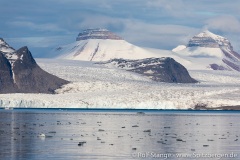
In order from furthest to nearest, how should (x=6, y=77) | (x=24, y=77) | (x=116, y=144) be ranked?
(x=24, y=77) → (x=6, y=77) → (x=116, y=144)

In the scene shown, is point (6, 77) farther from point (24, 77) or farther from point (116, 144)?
point (116, 144)

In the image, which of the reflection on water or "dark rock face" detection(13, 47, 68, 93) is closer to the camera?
the reflection on water

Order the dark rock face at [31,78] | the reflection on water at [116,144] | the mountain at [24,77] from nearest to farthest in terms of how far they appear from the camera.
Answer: the reflection on water at [116,144] < the dark rock face at [31,78] < the mountain at [24,77]

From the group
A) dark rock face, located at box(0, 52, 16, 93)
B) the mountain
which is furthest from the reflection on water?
dark rock face, located at box(0, 52, 16, 93)

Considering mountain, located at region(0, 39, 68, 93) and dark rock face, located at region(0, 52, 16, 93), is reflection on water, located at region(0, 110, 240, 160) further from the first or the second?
dark rock face, located at region(0, 52, 16, 93)

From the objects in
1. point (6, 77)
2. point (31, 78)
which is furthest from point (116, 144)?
point (31, 78)

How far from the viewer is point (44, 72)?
18225 centimetres

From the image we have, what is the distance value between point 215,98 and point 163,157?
332 feet

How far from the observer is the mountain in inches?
6870

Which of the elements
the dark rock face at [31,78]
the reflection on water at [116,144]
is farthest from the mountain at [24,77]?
the reflection on water at [116,144]

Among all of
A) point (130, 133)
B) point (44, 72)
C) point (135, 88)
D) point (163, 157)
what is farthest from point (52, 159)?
point (44, 72)

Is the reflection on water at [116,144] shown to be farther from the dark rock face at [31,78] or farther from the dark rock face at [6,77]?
the dark rock face at [6,77]

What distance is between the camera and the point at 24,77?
7156 inches

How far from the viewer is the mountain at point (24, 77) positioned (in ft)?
573
